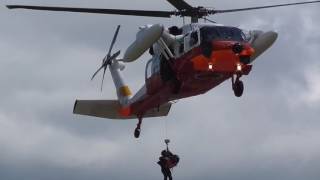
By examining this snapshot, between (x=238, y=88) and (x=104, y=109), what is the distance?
12.2 meters

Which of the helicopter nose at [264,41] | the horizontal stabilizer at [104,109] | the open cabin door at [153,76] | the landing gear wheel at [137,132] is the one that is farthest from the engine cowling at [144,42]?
the horizontal stabilizer at [104,109]

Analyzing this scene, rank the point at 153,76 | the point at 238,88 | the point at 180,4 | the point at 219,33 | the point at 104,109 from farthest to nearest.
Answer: the point at 104,109
the point at 153,76
the point at 180,4
the point at 238,88
the point at 219,33

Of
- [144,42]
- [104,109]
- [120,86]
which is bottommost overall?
[144,42]

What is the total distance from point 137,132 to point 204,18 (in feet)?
26.3

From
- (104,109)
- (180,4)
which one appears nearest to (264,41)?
(180,4)

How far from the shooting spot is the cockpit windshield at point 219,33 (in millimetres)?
40031

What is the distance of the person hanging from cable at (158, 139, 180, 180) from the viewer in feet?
140

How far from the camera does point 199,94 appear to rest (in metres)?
43.4

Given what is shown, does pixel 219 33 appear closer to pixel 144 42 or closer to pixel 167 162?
pixel 144 42

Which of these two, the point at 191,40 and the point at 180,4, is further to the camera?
the point at 180,4

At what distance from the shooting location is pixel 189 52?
4072 centimetres

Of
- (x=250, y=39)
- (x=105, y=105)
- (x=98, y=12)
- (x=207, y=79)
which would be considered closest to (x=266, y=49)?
(x=250, y=39)

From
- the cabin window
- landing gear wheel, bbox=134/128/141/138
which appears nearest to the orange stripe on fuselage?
the cabin window

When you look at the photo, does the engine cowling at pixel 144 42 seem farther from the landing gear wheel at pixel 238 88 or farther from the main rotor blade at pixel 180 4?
the landing gear wheel at pixel 238 88
